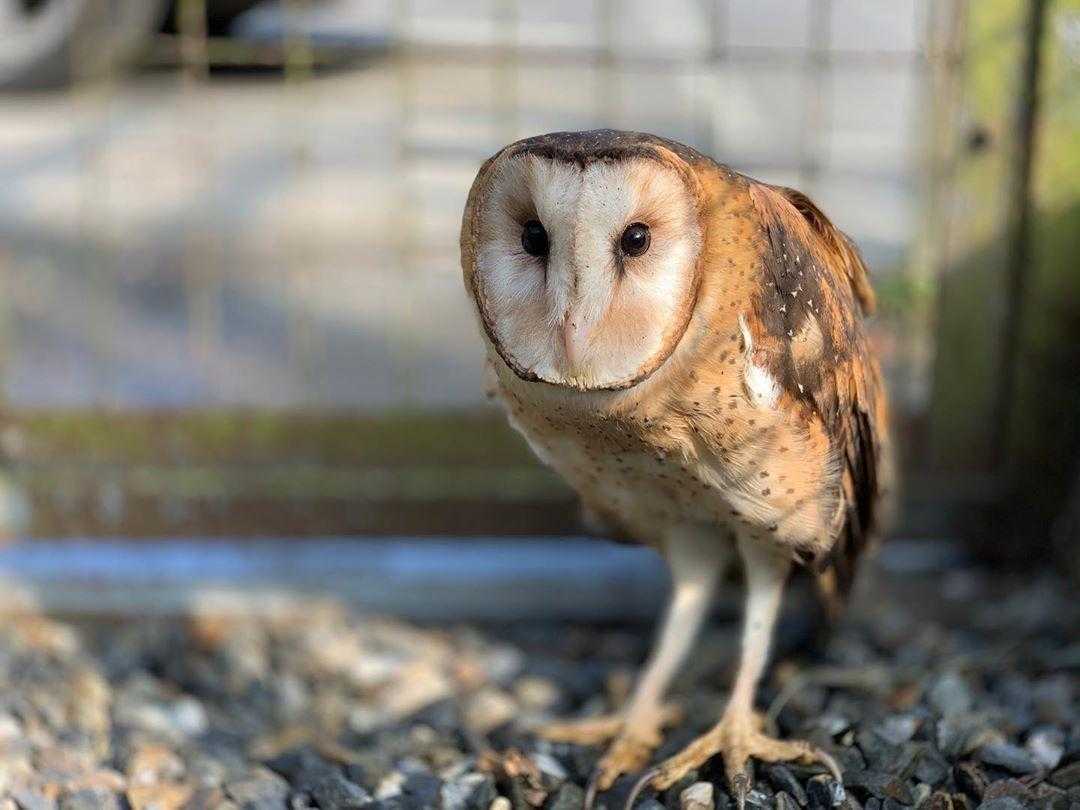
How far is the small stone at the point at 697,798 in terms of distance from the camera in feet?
5.89

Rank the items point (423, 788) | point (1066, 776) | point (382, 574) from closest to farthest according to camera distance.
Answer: point (1066, 776)
point (423, 788)
point (382, 574)

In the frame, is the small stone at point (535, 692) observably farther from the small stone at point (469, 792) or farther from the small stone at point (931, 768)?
the small stone at point (931, 768)

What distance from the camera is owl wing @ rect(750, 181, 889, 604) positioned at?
5.40 ft

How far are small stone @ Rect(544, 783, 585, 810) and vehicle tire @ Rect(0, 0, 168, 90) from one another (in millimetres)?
2850

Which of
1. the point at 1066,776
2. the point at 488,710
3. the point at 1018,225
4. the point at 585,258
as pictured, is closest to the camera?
the point at 585,258

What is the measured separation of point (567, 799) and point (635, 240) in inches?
37.3

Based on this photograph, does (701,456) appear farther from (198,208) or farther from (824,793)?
(198,208)

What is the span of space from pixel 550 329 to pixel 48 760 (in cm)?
124

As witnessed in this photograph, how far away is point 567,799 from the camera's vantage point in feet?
6.30

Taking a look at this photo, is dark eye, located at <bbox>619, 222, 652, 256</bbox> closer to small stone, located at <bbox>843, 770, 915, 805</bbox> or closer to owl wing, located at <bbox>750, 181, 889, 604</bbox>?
owl wing, located at <bbox>750, 181, 889, 604</bbox>

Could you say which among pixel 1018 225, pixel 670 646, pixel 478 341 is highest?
pixel 1018 225

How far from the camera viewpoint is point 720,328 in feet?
5.22

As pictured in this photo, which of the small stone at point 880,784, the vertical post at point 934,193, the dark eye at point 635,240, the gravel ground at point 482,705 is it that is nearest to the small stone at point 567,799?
the gravel ground at point 482,705

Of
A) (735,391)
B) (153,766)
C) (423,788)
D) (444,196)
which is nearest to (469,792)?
(423,788)
